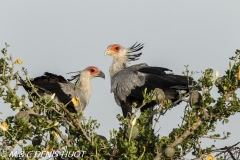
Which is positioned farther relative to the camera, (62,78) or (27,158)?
(62,78)

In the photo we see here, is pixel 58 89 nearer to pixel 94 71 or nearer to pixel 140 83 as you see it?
pixel 140 83

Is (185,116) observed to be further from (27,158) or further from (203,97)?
(27,158)

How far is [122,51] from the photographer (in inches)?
408

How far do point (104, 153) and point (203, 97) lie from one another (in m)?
0.98

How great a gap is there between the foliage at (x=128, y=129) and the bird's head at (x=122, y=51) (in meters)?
4.83

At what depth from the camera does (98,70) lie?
10.0 m

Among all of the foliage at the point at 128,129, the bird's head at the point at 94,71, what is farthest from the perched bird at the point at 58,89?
Answer: the foliage at the point at 128,129

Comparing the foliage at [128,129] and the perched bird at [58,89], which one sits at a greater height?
the perched bird at [58,89]

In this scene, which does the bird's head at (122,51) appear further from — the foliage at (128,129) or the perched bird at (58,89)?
the foliage at (128,129)

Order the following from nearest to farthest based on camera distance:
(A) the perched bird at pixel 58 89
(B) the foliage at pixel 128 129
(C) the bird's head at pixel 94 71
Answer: (B) the foliage at pixel 128 129 → (A) the perched bird at pixel 58 89 → (C) the bird's head at pixel 94 71

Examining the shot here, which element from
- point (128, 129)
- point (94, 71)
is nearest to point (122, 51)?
point (94, 71)

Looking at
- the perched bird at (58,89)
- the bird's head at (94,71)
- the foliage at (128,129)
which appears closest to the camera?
the foliage at (128,129)

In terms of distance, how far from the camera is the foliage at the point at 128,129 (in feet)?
16.6

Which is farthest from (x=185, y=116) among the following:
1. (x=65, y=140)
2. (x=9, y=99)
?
(x=9, y=99)
